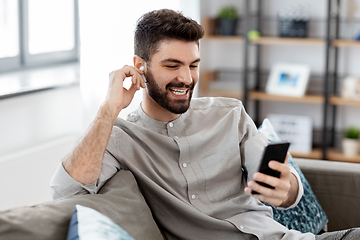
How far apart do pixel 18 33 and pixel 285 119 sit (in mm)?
2034

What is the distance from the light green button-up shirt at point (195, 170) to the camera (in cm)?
144

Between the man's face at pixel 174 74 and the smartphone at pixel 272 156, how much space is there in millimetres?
365

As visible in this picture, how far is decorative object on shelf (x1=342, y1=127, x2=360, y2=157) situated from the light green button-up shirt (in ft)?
7.15

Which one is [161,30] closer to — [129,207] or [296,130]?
[129,207]

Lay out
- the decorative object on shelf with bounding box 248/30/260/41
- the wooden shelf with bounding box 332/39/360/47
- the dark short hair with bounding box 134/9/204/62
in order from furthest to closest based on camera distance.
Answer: the decorative object on shelf with bounding box 248/30/260/41 < the wooden shelf with bounding box 332/39/360/47 < the dark short hair with bounding box 134/9/204/62

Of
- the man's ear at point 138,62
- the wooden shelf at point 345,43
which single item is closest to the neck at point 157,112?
the man's ear at point 138,62

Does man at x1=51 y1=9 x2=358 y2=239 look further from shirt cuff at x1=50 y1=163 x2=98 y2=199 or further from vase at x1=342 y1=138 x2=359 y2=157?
vase at x1=342 y1=138 x2=359 y2=157

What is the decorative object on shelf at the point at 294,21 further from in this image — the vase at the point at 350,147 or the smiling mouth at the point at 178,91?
the smiling mouth at the point at 178,91

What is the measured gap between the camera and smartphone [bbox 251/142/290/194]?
127 centimetres

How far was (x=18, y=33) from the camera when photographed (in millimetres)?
2791

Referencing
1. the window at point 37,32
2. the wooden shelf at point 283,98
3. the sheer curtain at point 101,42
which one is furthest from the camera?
the wooden shelf at point 283,98

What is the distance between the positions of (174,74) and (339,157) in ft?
7.97

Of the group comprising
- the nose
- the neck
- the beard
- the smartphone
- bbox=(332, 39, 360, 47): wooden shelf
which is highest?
bbox=(332, 39, 360, 47): wooden shelf

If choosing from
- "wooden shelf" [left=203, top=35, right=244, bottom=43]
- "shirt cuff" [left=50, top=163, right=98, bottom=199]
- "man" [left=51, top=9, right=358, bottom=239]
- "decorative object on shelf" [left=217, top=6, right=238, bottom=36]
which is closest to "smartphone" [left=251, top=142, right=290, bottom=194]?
"man" [left=51, top=9, right=358, bottom=239]
